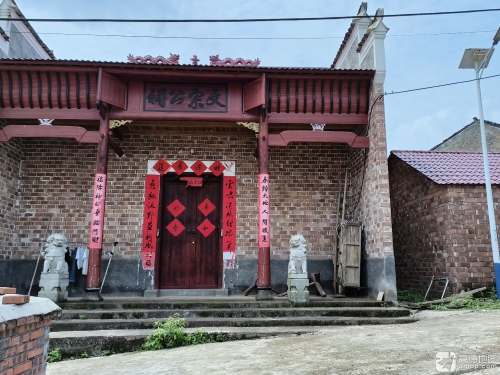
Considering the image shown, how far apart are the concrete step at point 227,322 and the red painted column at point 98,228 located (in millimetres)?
957

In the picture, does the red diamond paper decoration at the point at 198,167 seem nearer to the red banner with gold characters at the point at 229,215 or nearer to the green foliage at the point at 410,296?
the red banner with gold characters at the point at 229,215

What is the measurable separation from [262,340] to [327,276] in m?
3.62

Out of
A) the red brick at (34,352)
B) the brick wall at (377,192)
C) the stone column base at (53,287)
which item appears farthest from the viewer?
the brick wall at (377,192)

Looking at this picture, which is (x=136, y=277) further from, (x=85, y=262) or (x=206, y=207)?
(x=206, y=207)

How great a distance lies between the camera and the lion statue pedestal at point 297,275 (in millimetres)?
6184

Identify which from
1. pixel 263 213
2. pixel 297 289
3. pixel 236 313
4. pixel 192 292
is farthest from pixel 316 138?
pixel 192 292

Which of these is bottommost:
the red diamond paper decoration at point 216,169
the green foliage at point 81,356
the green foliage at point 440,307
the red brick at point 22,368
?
the green foliage at point 81,356

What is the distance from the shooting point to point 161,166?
27.4ft

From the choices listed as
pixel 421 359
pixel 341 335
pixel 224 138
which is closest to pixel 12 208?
pixel 224 138

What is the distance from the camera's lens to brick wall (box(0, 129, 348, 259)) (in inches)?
318

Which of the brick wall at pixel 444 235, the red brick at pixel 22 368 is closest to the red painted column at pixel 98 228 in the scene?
the red brick at pixel 22 368

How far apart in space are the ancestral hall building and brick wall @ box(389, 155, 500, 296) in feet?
4.51

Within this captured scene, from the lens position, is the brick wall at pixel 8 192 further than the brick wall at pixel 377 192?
Yes

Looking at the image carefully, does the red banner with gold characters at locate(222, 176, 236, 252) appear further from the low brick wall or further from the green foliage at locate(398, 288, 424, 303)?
the low brick wall
